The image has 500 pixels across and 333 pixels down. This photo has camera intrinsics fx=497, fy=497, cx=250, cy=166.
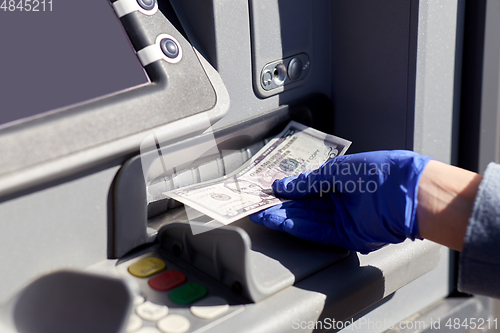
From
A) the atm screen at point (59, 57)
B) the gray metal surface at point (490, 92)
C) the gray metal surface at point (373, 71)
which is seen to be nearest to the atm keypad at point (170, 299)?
the atm screen at point (59, 57)

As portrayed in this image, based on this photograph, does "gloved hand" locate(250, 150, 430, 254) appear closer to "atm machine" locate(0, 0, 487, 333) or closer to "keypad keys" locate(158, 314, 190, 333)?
"atm machine" locate(0, 0, 487, 333)

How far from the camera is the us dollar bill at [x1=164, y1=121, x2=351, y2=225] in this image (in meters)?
1.18

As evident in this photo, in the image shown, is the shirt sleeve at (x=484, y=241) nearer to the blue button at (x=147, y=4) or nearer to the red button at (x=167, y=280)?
the red button at (x=167, y=280)

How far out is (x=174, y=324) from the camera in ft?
2.93

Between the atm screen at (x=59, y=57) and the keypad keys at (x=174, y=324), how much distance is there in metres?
0.48

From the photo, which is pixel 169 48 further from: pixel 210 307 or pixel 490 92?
pixel 490 92

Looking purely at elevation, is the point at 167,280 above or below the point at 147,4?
below

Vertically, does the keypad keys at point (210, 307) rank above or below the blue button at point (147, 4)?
below

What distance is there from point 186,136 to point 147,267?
0.31m

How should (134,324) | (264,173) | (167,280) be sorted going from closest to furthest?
(134,324) → (167,280) → (264,173)

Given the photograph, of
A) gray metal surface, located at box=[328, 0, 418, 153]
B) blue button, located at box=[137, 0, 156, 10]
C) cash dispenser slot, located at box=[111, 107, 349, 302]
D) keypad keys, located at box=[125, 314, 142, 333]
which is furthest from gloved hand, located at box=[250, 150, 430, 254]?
blue button, located at box=[137, 0, 156, 10]

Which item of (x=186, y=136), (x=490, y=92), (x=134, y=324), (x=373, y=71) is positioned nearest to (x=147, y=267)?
(x=134, y=324)

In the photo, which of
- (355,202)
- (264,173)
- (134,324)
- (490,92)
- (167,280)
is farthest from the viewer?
(490,92)

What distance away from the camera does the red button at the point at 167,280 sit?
986 mm
